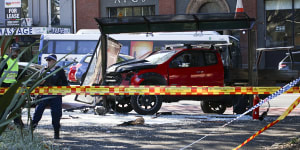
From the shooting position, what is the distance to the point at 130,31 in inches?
557

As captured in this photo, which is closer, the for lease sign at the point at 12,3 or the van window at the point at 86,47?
the van window at the point at 86,47

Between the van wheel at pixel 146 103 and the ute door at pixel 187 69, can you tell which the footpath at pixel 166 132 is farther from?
the ute door at pixel 187 69

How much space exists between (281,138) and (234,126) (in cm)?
189

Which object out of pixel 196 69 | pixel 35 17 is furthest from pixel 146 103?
pixel 35 17

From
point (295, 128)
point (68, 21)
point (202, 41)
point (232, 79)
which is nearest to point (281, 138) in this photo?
point (295, 128)

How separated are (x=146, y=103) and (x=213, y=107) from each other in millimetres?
2282

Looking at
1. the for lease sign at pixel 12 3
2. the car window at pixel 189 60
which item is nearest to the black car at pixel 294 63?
the car window at pixel 189 60

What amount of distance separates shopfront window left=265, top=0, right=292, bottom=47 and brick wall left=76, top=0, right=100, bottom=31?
1164 cm

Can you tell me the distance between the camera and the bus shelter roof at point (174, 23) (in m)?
13.5

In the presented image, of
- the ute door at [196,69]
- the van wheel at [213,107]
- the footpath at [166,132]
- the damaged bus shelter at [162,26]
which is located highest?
the damaged bus shelter at [162,26]

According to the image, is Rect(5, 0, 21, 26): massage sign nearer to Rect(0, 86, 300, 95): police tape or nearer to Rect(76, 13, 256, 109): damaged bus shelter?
Rect(76, 13, 256, 109): damaged bus shelter

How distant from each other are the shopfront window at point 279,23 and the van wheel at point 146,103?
19662 mm

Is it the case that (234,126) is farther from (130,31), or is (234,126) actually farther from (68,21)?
(68,21)

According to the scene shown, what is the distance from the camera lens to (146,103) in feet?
43.5
